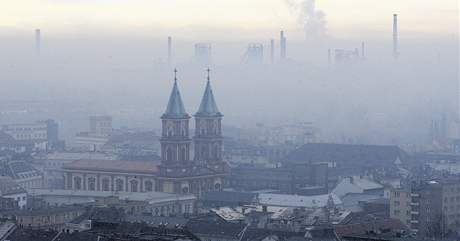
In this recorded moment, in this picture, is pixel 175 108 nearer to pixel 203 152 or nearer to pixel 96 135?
pixel 203 152

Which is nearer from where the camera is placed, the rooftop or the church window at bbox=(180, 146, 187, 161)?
the rooftop

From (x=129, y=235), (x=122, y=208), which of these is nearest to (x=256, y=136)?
(x=122, y=208)

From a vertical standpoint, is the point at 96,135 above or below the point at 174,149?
below

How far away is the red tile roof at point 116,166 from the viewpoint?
82.5m

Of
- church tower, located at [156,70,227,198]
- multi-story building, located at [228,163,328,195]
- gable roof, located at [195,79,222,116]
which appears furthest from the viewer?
multi-story building, located at [228,163,328,195]

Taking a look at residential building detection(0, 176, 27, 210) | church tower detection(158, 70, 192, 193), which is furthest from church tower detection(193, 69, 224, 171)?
residential building detection(0, 176, 27, 210)

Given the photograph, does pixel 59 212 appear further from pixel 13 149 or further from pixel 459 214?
pixel 13 149

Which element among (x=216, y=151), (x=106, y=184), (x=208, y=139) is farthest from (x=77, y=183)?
(x=216, y=151)

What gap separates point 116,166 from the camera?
84125 millimetres

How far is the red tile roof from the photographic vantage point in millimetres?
82500

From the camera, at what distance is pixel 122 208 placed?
6562cm

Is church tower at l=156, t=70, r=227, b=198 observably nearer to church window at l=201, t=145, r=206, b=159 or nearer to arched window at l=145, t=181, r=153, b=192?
church window at l=201, t=145, r=206, b=159

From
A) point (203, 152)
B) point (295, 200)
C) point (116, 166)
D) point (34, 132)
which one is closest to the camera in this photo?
point (295, 200)

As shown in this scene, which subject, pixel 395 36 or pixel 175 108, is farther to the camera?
pixel 395 36
